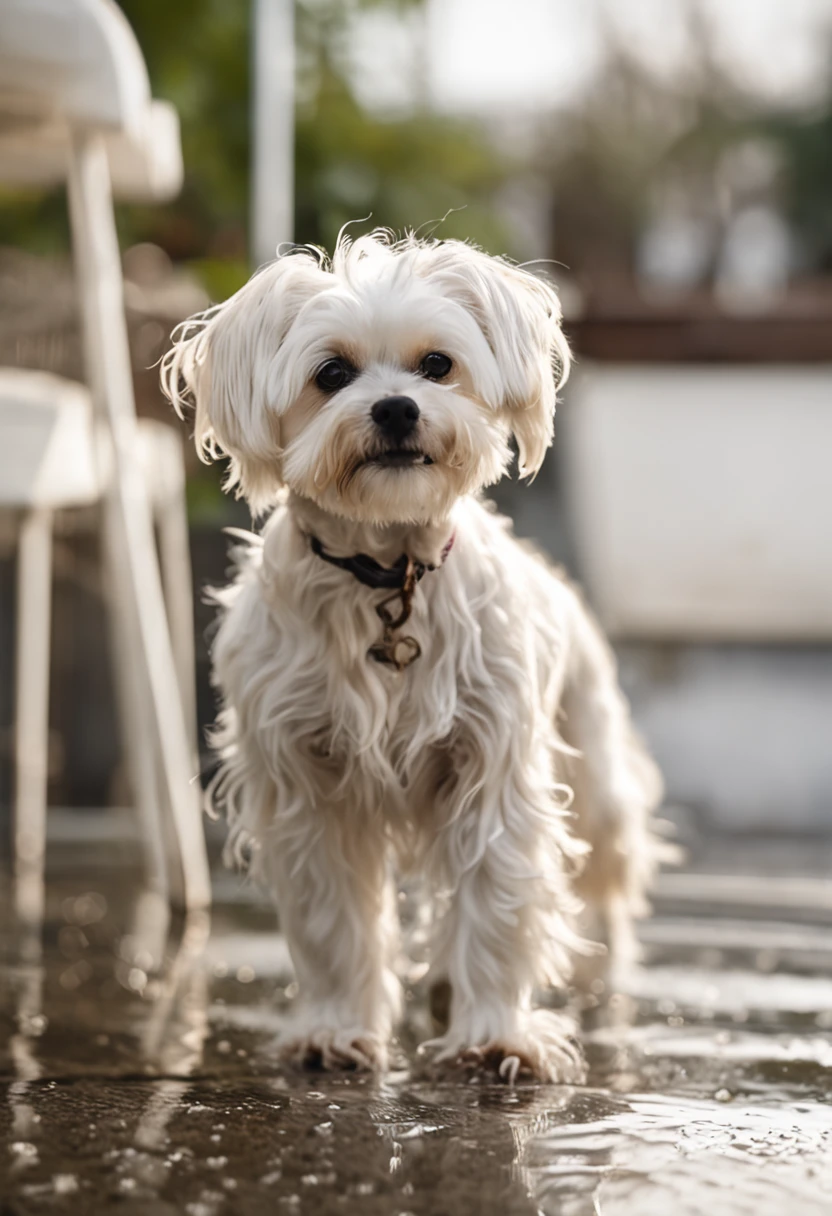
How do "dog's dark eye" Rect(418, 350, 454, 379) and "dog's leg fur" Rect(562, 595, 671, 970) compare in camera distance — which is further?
"dog's leg fur" Rect(562, 595, 671, 970)

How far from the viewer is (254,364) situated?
93.7 inches

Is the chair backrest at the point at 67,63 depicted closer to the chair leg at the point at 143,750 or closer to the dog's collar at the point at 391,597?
the chair leg at the point at 143,750

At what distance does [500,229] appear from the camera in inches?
297

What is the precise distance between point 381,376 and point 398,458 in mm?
128

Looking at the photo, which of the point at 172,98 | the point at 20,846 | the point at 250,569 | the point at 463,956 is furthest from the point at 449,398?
the point at 172,98

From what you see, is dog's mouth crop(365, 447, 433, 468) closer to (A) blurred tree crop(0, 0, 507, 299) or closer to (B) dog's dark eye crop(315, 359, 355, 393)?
(B) dog's dark eye crop(315, 359, 355, 393)

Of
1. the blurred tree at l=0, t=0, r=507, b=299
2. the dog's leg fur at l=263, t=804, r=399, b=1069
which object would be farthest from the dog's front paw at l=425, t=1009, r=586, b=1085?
the blurred tree at l=0, t=0, r=507, b=299

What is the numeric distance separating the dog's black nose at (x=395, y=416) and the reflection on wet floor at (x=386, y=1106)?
0.86 meters

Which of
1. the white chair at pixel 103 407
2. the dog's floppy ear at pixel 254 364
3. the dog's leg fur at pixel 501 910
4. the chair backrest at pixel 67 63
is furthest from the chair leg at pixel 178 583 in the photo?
the dog's leg fur at pixel 501 910

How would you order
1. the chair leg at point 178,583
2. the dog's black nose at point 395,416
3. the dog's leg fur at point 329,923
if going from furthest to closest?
1. the chair leg at point 178,583
2. the dog's leg fur at point 329,923
3. the dog's black nose at point 395,416

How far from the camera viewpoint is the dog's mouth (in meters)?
2.26

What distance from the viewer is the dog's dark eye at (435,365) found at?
2.34 meters

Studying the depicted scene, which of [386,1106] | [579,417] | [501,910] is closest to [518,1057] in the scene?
[501,910]

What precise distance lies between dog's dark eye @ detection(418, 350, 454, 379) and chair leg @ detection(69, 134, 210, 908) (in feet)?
4.45
